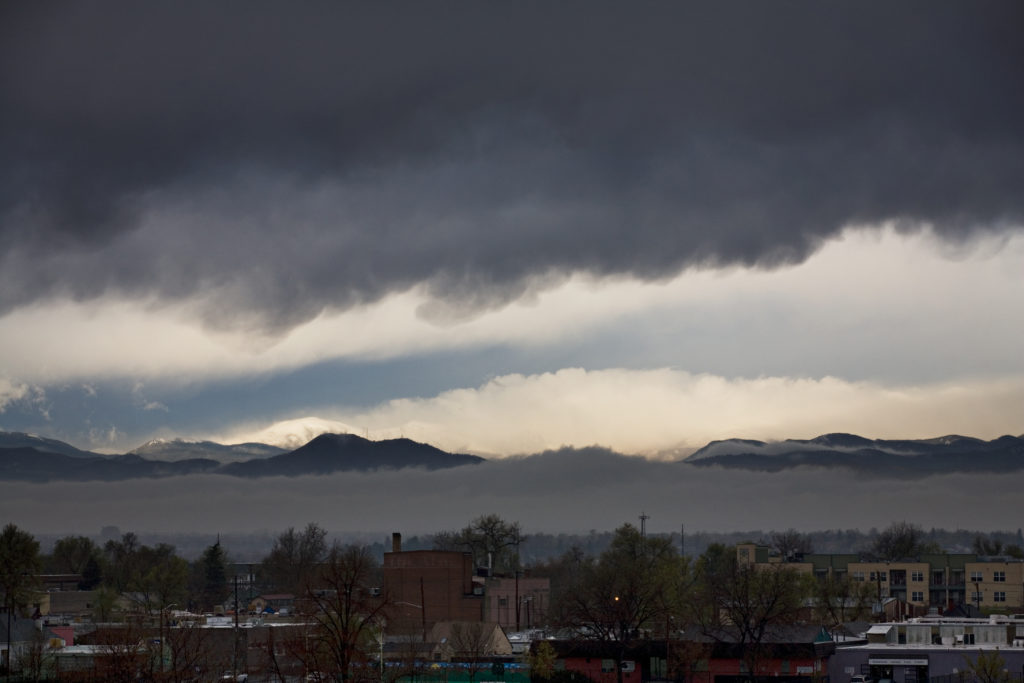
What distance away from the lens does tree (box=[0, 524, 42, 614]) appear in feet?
516

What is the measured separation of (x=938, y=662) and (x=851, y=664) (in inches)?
301

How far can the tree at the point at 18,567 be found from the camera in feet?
516

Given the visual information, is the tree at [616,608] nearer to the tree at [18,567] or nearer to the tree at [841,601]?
the tree at [841,601]

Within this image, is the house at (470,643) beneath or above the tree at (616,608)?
beneath

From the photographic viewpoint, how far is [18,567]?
541ft

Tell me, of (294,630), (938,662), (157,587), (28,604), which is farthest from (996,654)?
(157,587)

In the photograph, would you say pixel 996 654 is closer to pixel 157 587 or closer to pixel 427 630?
pixel 427 630

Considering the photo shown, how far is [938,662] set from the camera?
105875mm

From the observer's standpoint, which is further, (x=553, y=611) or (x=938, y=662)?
(x=553, y=611)

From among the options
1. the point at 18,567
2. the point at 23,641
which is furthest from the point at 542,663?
the point at 18,567

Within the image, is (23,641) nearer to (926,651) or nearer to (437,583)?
(437,583)

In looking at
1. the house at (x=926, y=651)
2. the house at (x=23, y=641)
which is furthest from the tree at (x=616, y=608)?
the house at (x=23, y=641)

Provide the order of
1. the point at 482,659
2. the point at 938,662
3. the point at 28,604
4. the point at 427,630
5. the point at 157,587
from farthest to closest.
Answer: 1. the point at 157,587
2. the point at 28,604
3. the point at 427,630
4. the point at 482,659
5. the point at 938,662

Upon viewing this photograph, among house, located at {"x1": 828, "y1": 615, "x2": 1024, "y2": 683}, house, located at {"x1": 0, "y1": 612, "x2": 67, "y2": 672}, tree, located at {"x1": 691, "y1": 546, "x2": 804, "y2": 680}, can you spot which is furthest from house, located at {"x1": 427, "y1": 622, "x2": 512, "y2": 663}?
house, located at {"x1": 0, "y1": 612, "x2": 67, "y2": 672}
